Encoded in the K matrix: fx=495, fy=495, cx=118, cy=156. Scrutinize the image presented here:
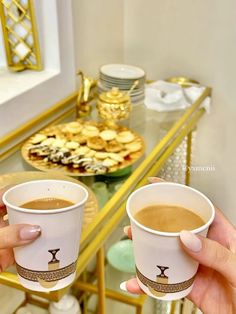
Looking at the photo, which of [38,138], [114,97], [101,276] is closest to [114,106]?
[114,97]

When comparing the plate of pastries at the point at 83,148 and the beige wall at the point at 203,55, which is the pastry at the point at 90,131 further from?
the beige wall at the point at 203,55

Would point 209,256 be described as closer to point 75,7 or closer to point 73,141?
point 73,141

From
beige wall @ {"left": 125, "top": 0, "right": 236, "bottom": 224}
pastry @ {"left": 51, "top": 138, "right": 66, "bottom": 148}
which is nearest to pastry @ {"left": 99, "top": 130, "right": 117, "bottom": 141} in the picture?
pastry @ {"left": 51, "top": 138, "right": 66, "bottom": 148}

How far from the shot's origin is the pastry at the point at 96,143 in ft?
3.94

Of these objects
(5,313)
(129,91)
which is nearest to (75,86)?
(129,91)

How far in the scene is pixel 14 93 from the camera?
4.05 ft

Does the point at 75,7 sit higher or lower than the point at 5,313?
higher

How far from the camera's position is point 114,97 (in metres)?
1.36

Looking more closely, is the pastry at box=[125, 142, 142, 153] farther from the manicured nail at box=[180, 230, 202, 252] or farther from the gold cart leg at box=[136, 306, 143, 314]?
the manicured nail at box=[180, 230, 202, 252]

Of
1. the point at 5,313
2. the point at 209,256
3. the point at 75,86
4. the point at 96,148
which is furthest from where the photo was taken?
the point at 75,86

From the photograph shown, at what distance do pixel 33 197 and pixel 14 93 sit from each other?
2.09 ft

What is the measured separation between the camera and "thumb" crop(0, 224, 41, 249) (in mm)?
586

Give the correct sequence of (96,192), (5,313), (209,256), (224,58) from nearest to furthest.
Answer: (209,256), (96,192), (5,313), (224,58)

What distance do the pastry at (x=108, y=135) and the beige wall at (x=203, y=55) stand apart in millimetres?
559
